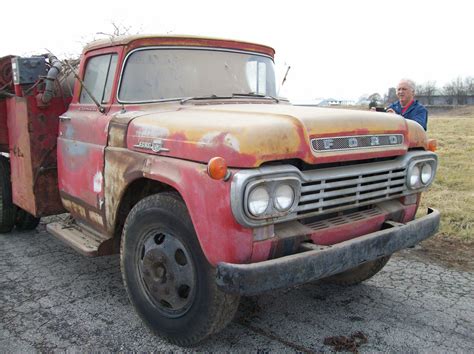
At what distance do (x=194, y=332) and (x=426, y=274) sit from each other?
Result: 2.55 metres

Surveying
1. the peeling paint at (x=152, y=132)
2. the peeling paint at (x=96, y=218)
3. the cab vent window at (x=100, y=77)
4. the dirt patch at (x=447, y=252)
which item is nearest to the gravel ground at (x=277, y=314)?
the dirt patch at (x=447, y=252)

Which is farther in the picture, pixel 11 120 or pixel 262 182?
pixel 11 120

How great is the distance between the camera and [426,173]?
3750 millimetres

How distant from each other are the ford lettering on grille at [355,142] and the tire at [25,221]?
Result: 169 inches

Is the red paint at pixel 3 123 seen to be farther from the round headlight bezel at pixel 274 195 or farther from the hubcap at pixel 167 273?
the round headlight bezel at pixel 274 195

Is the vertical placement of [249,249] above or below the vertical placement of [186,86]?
below

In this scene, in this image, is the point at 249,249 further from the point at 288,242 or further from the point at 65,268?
the point at 65,268

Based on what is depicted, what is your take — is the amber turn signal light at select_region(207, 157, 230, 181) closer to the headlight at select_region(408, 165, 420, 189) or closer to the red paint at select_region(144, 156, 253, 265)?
the red paint at select_region(144, 156, 253, 265)

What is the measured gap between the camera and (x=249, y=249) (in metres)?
2.77

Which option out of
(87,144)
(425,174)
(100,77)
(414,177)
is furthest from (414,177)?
(100,77)

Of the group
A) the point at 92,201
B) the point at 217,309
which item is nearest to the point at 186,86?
the point at 92,201

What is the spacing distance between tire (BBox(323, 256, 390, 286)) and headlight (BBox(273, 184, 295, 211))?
172 centimetres

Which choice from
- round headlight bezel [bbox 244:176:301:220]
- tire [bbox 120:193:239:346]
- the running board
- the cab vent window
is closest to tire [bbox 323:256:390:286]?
tire [bbox 120:193:239:346]

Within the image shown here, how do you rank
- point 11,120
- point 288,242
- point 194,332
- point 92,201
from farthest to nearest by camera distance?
point 11,120, point 92,201, point 194,332, point 288,242
